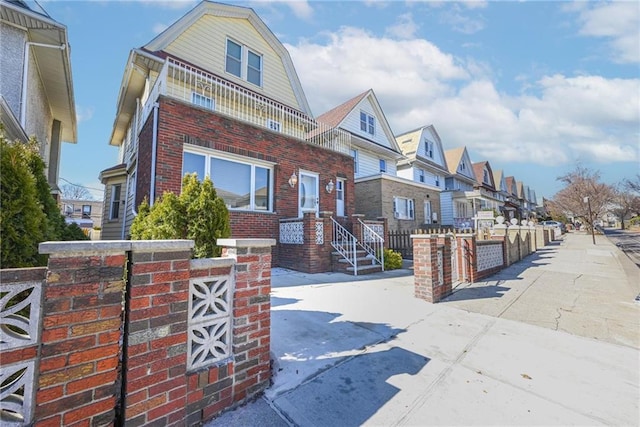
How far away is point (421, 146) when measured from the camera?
73.5 ft

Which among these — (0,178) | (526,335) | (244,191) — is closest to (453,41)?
(244,191)

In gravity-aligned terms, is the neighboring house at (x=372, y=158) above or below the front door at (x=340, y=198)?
above

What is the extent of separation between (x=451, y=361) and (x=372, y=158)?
15.7 m

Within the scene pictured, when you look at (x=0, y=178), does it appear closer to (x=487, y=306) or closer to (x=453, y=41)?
(x=487, y=306)

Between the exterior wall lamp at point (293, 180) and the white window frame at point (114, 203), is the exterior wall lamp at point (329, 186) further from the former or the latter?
the white window frame at point (114, 203)

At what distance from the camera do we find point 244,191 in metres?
8.17

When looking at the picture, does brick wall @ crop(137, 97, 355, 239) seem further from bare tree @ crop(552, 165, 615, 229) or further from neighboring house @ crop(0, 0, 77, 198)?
bare tree @ crop(552, 165, 615, 229)

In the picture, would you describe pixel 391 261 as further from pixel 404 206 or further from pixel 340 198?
pixel 404 206

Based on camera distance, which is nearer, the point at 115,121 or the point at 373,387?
the point at 373,387

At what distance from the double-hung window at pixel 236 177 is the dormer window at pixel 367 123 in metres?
10.6

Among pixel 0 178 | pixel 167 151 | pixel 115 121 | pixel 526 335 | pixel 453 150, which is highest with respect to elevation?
pixel 453 150

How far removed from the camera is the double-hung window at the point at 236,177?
7336 mm

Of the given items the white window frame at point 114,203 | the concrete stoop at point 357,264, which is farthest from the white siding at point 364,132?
the white window frame at point 114,203

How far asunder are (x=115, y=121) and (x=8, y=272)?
51.9 feet
